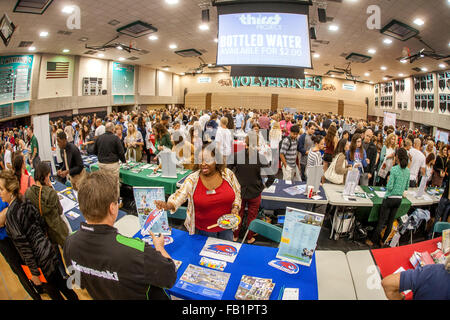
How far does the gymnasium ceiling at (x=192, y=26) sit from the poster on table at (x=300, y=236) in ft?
19.9

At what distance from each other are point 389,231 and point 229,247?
9.76ft

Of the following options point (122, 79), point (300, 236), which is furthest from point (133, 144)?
point (122, 79)

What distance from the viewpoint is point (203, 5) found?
653cm

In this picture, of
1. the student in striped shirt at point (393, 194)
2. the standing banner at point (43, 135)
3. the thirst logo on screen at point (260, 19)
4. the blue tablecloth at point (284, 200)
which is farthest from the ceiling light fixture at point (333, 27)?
the standing banner at point (43, 135)

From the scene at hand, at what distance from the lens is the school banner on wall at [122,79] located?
664 inches

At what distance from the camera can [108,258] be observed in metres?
1.16

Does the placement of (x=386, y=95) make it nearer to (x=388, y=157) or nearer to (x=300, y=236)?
(x=388, y=157)

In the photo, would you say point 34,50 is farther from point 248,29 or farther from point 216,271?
point 216,271

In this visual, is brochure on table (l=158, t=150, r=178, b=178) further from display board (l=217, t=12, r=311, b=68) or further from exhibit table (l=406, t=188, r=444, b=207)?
exhibit table (l=406, t=188, r=444, b=207)

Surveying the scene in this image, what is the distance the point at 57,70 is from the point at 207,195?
1407cm

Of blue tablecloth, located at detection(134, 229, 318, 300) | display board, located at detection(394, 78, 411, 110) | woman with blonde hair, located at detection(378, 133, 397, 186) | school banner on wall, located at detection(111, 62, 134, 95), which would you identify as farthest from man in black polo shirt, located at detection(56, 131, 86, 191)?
display board, located at detection(394, 78, 411, 110)

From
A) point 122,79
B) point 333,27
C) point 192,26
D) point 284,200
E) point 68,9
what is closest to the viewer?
point 284,200

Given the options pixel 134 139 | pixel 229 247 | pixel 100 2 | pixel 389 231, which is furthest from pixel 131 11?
pixel 389 231

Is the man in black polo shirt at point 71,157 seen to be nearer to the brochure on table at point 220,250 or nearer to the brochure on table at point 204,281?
the brochure on table at point 220,250
